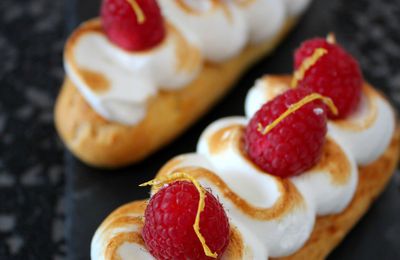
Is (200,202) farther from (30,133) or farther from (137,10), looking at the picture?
(30,133)

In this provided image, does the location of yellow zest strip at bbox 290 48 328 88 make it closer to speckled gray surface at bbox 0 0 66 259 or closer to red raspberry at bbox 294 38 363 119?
red raspberry at bbox 294 38 363 119

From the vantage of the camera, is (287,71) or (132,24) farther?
(287,71)

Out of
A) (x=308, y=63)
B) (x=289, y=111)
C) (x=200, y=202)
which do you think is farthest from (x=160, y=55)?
(x=200, y=202)

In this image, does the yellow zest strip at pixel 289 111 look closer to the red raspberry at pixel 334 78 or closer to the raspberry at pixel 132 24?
the red raspberry at pixel 334 78

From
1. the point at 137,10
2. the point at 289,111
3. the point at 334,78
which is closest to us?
the point at 289,111

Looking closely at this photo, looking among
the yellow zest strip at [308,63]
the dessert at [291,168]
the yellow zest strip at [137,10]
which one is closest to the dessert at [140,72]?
the yellow zest strip at [137,10]
